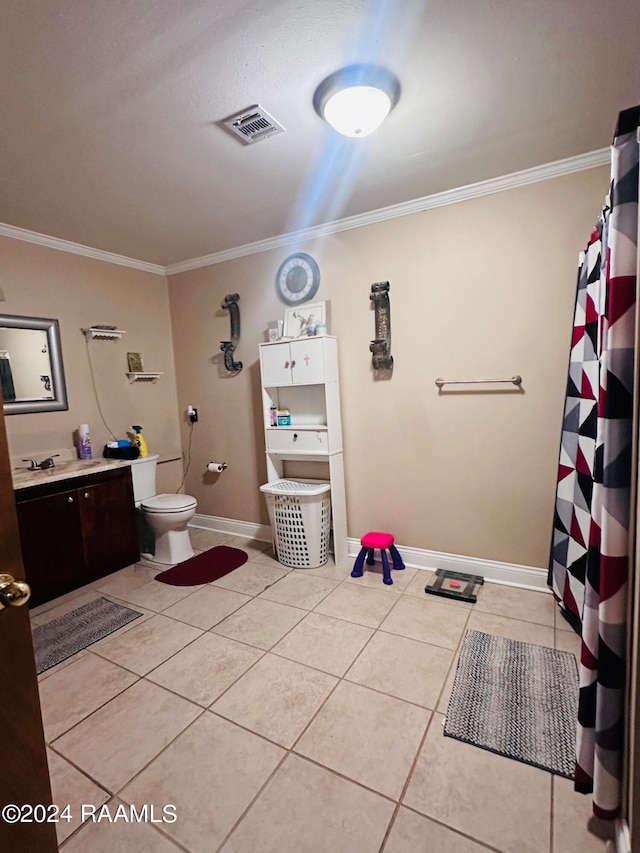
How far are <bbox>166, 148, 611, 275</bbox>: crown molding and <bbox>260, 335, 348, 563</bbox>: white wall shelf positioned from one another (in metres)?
0.79

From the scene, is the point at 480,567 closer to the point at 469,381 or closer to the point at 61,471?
the point at 469,381

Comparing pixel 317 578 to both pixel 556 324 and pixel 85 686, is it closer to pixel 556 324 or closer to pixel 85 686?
pixel 85 686

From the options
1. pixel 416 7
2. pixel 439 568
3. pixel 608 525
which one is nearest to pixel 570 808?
pixel 608 525

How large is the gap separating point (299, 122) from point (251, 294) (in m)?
1.60

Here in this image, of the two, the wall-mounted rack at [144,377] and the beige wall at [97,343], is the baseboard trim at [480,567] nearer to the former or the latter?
the beige wall at [97,343]

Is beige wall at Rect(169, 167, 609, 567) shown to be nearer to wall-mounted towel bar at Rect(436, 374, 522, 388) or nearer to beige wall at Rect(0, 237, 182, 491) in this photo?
wall-mounted towel bar at Rect(436, 374, 522, 388)

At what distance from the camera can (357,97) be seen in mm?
1553

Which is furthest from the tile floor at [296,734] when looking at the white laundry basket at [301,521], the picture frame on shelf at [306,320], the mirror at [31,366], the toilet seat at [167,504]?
the picture frame on shelf at [306,320]

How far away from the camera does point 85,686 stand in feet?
5.93

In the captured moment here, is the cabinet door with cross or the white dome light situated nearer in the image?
the white dome light

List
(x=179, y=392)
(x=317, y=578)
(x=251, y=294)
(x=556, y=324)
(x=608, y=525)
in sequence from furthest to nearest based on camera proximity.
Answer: (x=179, y=392), (x=251, y=294), (x=317, y=578), (x=556, y=324), (x=608, y=525)

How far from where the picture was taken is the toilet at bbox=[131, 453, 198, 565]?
296cm

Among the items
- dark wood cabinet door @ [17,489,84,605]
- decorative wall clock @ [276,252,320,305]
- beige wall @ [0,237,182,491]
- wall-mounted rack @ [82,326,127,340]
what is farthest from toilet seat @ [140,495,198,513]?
decorative wall clock @ [276,252,320,305]

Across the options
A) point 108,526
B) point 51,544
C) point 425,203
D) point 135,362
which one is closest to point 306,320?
point 425,203
